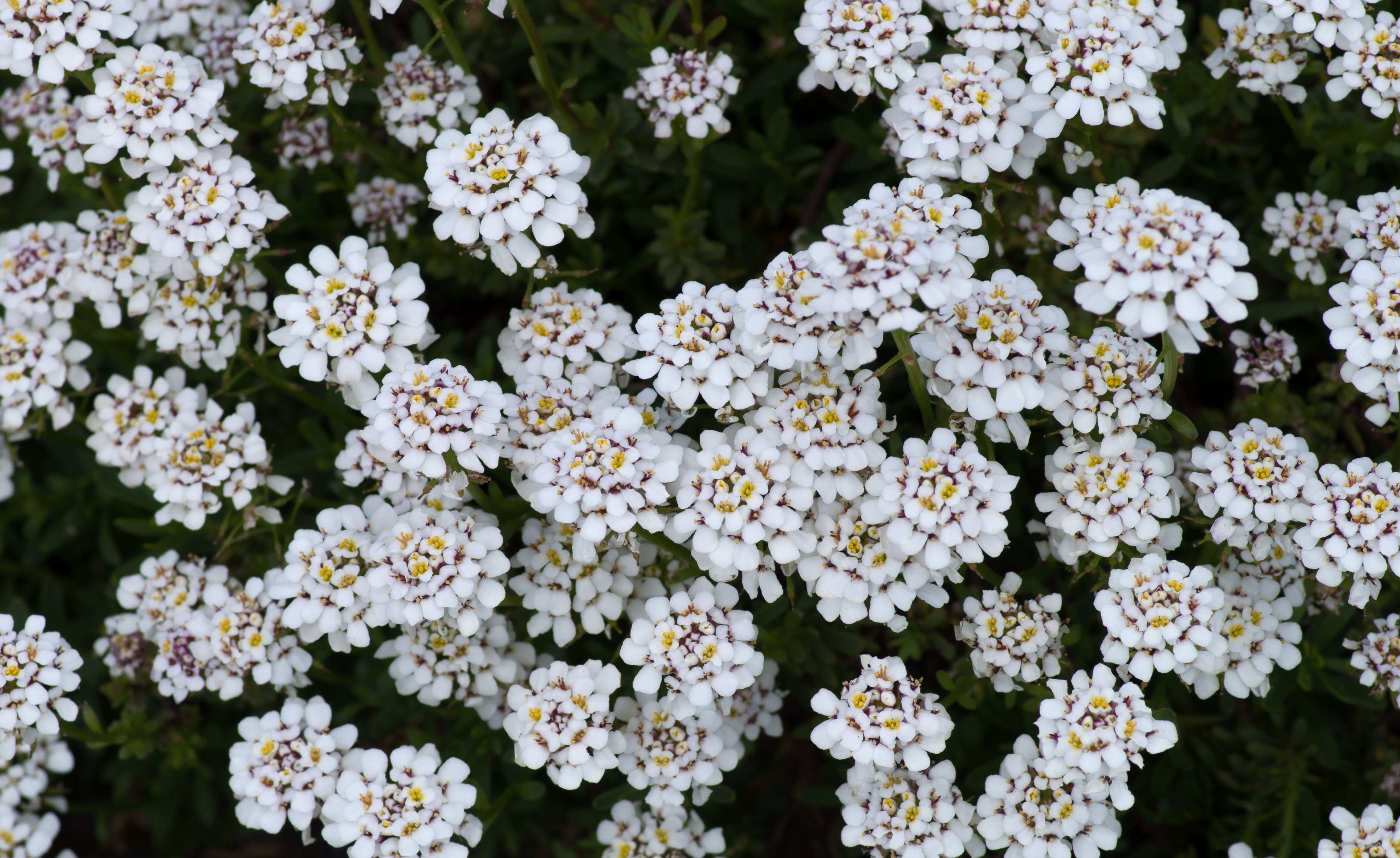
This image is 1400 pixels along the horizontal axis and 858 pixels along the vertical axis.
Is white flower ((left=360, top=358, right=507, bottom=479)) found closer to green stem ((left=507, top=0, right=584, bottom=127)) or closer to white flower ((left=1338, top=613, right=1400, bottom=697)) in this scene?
green stem ((left=507, top=0, right=584, bottom=127))

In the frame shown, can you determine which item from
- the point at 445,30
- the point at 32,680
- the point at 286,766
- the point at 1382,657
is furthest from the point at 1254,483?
the point at 32,680

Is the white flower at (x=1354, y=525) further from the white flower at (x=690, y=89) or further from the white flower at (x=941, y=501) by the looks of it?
the white flower at (x=690, y=89)

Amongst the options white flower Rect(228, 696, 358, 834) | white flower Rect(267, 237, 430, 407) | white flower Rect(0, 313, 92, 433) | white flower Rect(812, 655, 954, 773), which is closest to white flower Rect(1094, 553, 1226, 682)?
white flower Rect(812, 655, 954, 773)

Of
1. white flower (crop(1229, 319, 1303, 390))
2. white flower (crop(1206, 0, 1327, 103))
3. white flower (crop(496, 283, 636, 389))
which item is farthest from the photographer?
white flower (crop(1229, 319, 1303, 390))

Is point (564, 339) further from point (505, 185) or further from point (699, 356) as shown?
point (699, 356)

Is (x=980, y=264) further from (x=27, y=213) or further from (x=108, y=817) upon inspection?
(x=108, y=817)
